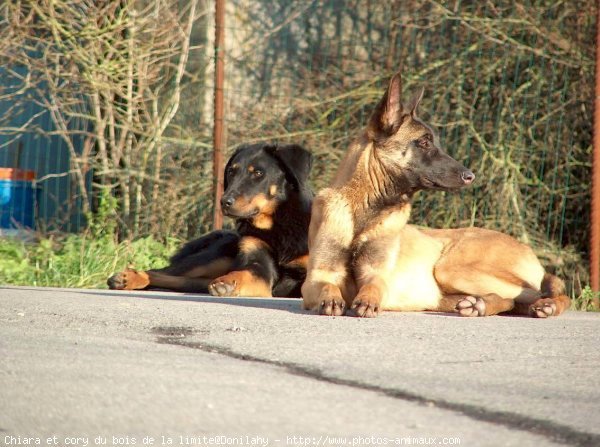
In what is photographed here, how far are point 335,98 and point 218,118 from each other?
1766mm

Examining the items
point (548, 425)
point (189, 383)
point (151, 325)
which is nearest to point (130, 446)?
point (189, 383)

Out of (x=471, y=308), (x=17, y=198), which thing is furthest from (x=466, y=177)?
(x=17, y=198)

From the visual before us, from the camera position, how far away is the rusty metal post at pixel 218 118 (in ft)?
29.1

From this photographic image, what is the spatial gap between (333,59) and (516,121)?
2.16 meters

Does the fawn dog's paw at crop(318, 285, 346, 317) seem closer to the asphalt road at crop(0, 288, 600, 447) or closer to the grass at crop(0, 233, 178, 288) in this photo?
the asphalt road at crop(0, 288, 600, 447)

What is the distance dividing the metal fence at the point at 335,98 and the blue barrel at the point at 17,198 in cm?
16

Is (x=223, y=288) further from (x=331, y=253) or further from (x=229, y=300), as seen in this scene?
(x=331, y=253)

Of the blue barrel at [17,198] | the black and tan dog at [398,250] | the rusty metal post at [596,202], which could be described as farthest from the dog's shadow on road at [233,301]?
A: the blue barrel at [17,198]

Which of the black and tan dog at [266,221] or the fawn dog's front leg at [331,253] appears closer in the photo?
the fawn dog's front leg at [331,253]

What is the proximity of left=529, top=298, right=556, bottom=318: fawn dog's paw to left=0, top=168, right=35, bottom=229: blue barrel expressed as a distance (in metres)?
6.39

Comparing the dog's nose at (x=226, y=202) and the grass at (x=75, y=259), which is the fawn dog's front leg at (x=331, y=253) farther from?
the grass at (x=75, y=259)

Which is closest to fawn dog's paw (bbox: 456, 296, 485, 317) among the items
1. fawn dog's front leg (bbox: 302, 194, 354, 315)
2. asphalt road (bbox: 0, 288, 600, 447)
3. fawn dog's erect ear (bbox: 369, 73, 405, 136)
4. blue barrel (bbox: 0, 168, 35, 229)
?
asphalt road (bbox: 0, 288, 600, 447)

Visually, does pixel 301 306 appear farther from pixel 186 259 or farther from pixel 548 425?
pixel 548 425

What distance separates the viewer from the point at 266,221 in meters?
7.35
